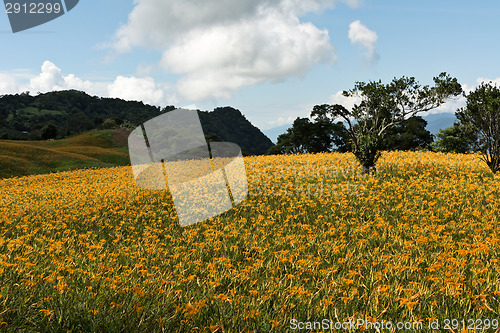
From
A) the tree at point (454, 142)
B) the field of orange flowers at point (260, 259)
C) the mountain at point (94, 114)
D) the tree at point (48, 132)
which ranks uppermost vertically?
the mountain at point (94, 114)

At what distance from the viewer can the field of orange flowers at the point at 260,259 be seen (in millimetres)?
3633

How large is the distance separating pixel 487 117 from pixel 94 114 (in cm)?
12317

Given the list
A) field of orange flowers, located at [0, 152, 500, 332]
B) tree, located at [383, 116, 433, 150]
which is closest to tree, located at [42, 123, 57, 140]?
field of orange flowers, located at [0, 152, 500, 332]

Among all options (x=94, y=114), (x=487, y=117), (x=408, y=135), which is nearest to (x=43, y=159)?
(x=487, y=117)

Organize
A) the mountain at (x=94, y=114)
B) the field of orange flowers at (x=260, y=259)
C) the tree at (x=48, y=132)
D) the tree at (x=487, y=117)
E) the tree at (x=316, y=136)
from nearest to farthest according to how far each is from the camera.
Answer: the field of orange flowers at (x=260, y=259) → the tree at (x=487, y=117) → the tree at (x=316, y=136) → the tree at (x=48, y=132) → the mountain at (x=94, y=114)

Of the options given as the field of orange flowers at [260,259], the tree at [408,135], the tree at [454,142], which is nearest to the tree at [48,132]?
the field of orange flowers at [260,259]

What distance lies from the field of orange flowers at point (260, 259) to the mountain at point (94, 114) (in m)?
80.5

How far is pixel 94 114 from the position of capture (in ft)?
381

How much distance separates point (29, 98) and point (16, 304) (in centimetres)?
14057

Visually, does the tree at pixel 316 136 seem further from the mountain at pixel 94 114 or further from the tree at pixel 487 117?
the mountain at pixel 94 114

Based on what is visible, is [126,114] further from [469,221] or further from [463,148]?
[469,221]

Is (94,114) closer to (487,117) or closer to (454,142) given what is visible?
(454,142)

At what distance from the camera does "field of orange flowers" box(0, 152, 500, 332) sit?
3633mm

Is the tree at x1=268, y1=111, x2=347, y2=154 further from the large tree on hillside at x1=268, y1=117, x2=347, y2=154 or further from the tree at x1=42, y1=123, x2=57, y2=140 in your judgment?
the tree at x1=42, y1=123, x2=57, y2=140
